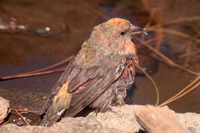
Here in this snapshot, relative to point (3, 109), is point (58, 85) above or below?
above

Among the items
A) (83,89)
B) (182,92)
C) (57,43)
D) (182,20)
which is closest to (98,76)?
(83,89)

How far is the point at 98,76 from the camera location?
3.97 metres

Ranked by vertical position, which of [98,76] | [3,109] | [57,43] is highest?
[57,43]

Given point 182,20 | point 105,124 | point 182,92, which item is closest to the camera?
point 105,124

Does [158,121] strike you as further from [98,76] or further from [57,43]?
[57,43]

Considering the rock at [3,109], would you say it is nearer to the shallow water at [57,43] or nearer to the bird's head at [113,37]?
the shallow water at [57,43]

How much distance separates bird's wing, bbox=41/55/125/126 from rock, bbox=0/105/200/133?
10.3 inches

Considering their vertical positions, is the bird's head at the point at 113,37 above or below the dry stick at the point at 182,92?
above

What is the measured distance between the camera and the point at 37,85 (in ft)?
15.6

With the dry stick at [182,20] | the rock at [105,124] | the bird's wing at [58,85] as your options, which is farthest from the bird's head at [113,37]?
the dry stick at [182,20]

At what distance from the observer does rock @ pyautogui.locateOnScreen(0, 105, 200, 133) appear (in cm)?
316

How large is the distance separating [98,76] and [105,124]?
1.99 feet

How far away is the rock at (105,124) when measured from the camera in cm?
316

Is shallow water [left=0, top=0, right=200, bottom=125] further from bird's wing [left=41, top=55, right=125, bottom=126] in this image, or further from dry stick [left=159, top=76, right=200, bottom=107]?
bird's wing [left=41, top=55, right=125, bottom=126]
